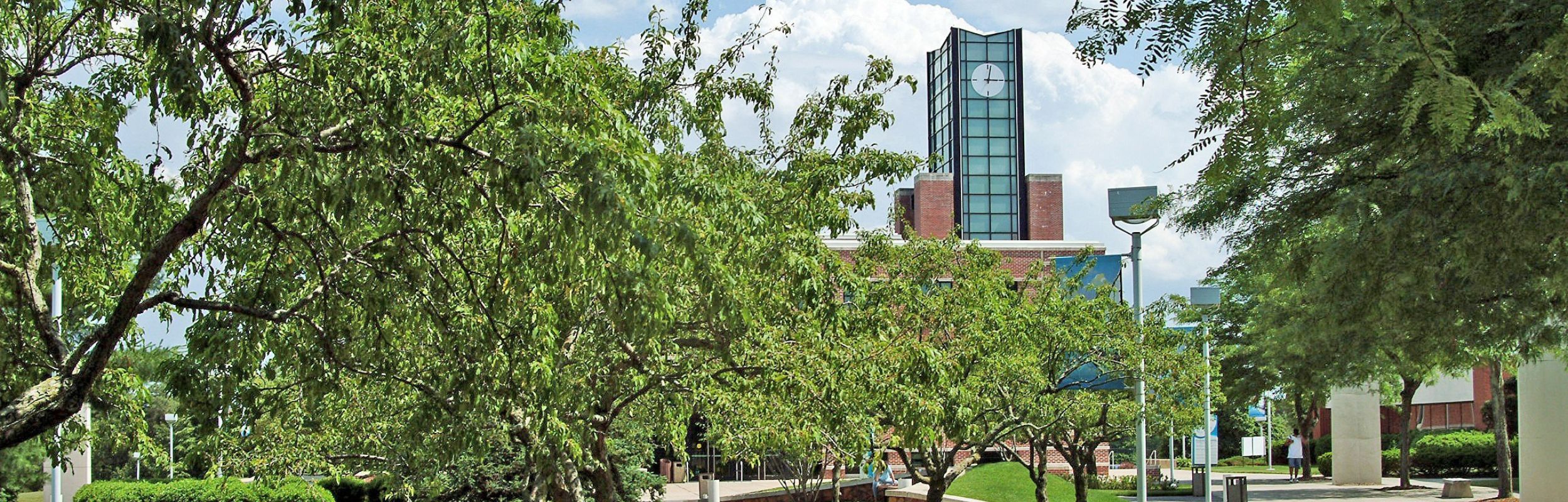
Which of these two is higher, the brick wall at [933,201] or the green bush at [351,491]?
the brick wall at [933,201]

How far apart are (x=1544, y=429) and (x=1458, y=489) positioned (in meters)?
7.59

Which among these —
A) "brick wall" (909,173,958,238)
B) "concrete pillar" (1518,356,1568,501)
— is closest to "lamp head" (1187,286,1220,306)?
"concrete pillar" (1518,356,1568,501)

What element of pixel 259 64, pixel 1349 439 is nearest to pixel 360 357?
pixel 259 64

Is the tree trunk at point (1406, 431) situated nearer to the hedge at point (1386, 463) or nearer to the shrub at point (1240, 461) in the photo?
the hedge at point (1386, 463)

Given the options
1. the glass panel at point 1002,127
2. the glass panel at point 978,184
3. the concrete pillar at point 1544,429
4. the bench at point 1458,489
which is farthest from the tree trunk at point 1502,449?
the glass panel at point 1002,127

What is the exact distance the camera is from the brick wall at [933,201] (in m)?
60.7

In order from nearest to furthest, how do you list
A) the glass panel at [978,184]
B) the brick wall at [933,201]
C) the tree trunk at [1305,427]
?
the tree trunk at [1305,427] → the brick wall at [933,201] → the glass panel at [978,184]

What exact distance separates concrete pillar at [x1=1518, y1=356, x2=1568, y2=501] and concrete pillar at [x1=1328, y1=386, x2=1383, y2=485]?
52.3 feet

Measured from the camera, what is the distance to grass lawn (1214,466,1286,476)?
192ft

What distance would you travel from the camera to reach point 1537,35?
29.0 ft

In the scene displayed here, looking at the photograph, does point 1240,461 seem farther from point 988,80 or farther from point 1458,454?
point 1458,454

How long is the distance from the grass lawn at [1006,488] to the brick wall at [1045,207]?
109 feet

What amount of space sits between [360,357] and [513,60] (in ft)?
9.01

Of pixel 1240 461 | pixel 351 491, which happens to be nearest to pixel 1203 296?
pixel 351 491
